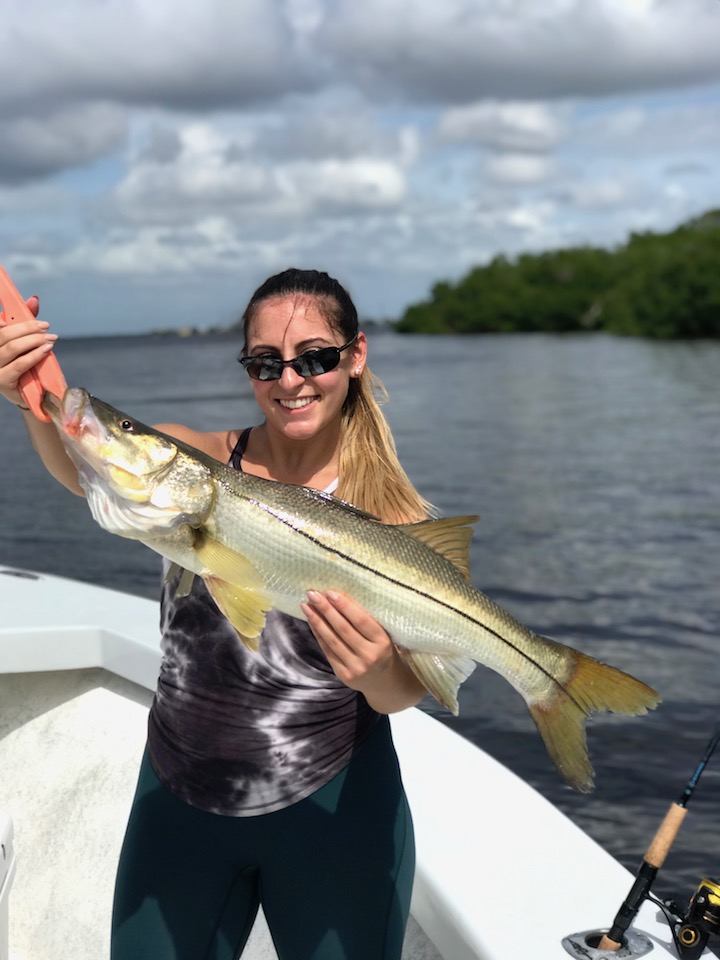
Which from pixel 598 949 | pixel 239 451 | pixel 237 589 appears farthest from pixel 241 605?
pixel 598 949

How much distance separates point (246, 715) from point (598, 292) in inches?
4953

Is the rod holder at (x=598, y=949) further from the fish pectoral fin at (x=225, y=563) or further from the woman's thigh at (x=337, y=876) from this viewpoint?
the fish pectoral fin at (x=225, y=563)

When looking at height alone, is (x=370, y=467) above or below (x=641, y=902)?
above

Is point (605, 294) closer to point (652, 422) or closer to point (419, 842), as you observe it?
point (652, 422)

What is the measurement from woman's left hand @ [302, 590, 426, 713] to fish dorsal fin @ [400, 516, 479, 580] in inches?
11.0

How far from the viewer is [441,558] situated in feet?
8.78

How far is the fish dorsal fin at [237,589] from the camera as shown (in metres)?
2.47

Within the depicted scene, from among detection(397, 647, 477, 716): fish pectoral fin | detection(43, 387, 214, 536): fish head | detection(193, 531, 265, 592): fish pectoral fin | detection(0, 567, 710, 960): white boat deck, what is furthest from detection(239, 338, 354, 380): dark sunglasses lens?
detection(0, 567, 710, 960): white boat deck

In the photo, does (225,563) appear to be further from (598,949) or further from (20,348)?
(598,949)

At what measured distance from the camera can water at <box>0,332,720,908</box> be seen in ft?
28.6

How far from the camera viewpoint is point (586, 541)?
56.2 feet

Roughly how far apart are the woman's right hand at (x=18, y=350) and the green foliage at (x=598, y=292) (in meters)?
88.2

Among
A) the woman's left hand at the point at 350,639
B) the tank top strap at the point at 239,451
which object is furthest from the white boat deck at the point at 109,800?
the tank top strap at the point at 239,451

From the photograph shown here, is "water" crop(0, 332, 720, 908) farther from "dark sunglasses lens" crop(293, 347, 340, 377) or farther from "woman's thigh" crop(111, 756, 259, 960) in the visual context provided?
"dark sunglasses lens" crop(293, 347, 340, 377)
